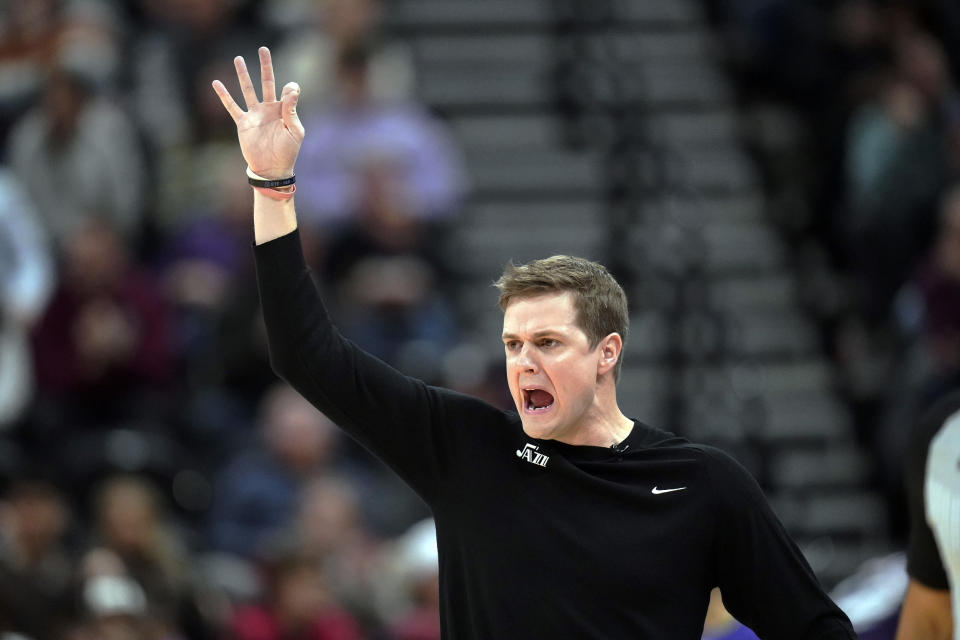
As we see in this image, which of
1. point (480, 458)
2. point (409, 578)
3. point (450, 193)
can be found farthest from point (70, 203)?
point (480, 458)

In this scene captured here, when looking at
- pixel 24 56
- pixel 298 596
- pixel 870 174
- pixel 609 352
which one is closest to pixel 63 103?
pixel 24 56

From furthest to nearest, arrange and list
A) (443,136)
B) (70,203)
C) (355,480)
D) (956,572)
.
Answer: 1. (443,136)
2. (70,203)
3. (355,480)
4. (956,572)

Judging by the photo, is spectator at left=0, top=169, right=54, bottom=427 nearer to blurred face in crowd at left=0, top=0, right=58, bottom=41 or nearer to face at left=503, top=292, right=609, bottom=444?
blurred face in crowd at left=0, top=0, right=58, bottom=41

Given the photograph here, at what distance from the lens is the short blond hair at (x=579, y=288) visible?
391 cm

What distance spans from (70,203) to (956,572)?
722cm

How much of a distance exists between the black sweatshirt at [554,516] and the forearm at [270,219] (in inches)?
1.0

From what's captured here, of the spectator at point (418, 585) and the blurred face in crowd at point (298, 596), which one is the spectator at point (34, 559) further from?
the spectator at point (418, 585)

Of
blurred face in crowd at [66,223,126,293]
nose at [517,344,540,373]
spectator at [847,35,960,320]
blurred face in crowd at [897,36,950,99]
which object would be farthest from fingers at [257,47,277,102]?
blurred face in crowd at [897,36,950,99]

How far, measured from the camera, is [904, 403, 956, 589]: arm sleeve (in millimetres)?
4410

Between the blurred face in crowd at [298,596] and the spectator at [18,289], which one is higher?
the spectator at [18,289]

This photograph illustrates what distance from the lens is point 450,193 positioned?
10.6m

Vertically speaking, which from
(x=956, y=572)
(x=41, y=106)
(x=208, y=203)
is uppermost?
(x=41, y=106)

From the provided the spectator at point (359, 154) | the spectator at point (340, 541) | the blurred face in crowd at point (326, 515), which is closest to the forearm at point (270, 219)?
the spectator at point (340, 541)

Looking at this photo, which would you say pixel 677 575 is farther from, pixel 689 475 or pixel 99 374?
pixel 99 374
